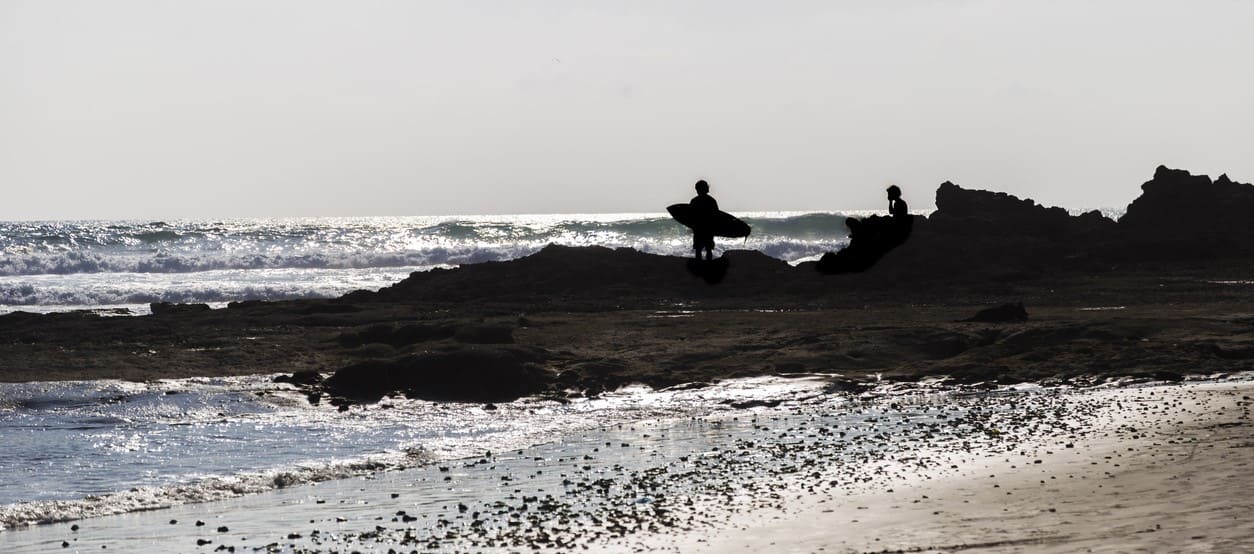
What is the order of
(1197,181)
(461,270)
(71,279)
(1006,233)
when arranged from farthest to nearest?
(71,279)
(1197,181)
(1006,233)
(461,270)

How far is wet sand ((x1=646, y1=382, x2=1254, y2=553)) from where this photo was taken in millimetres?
14070

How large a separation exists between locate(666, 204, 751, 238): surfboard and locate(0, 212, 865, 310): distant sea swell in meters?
47.6

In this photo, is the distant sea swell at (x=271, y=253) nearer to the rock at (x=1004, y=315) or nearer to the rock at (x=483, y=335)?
the rock at (x=1004, y=315)

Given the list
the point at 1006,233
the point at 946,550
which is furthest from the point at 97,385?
the point at 1006,233

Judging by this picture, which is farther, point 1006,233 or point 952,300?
point 1006,233

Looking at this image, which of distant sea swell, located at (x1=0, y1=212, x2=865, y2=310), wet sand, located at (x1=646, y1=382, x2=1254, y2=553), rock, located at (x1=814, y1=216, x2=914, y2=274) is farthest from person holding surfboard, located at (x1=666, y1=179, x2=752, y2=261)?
distant sea swell, located at (x1=0, y1=212, x2=865, y2=310)

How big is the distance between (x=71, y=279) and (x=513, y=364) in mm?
52073

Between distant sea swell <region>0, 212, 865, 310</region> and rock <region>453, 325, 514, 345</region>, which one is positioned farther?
distant sea swell <region>0, 212, 865, 310</region>

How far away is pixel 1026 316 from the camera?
1430 inches

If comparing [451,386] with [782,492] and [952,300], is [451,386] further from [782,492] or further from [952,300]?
[952,300]

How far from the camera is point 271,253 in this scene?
3590 inches

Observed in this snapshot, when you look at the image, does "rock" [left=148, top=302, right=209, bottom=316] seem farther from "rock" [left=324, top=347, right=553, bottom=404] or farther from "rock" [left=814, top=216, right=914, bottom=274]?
"rock" [left=814, top=216, right=914, bottom=274]

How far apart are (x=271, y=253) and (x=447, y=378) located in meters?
64.7

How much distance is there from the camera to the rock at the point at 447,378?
29.2 meters
